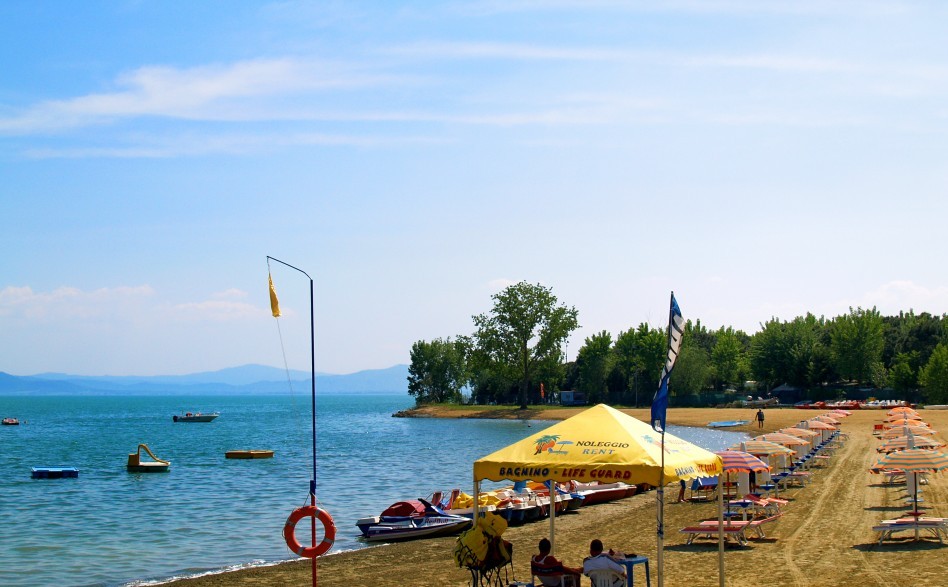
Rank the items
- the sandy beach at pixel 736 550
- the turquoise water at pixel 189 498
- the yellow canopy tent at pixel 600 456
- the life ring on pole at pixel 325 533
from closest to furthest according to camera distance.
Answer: the yellow canopy tent at pixel 600 456
the life ring on pole at pixel 325 533
the sandy beach at pixel 736 550
the turquoise water at pixel 189 498

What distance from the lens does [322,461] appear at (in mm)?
53844

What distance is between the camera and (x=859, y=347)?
349 ft

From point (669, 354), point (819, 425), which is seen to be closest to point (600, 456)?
point (669, 354)

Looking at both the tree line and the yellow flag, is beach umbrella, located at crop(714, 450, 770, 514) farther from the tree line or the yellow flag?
the tree line

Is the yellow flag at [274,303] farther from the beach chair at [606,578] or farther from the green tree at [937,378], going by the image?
the green tree at [937,378]

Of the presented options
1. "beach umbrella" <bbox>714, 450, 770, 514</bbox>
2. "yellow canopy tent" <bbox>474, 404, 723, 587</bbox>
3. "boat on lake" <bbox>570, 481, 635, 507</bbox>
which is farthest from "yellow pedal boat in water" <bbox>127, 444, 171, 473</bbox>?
"yellow canopy tent" <bbox>474, 404, 723, 587</bbox>

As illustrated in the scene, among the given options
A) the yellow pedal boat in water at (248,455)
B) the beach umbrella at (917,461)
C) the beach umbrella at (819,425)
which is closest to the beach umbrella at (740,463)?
the beach umbrella at (917,461)

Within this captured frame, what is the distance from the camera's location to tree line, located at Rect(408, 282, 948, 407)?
107 metres

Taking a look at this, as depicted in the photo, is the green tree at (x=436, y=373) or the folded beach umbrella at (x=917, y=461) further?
the green tree at (x=436, y=373)

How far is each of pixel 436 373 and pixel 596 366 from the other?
1229 inches

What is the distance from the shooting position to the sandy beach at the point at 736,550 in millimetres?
14930

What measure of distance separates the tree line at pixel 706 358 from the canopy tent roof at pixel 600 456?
90.5 metres

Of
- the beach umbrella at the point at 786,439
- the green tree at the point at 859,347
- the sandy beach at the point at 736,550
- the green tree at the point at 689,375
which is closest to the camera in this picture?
the sandy beach at the point at 736,550

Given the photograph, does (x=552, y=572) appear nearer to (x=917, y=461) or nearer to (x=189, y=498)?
(x=917, y=461)
